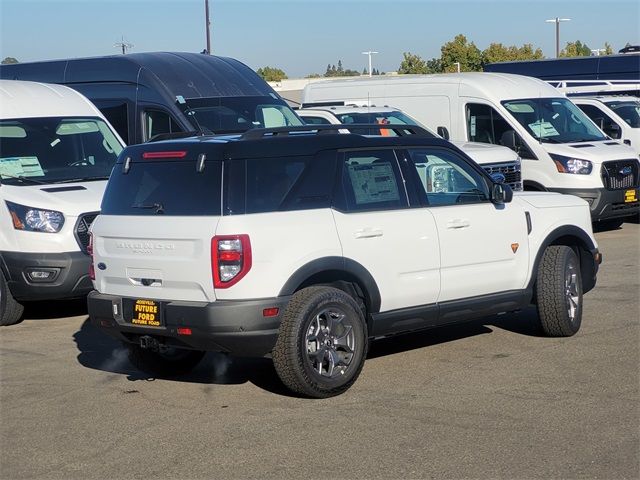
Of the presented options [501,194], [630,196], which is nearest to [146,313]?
[501,194]

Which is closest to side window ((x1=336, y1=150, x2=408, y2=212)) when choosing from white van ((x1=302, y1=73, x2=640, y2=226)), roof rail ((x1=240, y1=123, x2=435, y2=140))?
roof rail ((x1=240, y1=123, x2=435, y2=140))

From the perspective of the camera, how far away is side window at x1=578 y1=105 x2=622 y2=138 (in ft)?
65.7

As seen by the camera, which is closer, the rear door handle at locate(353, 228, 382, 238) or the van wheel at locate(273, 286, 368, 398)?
the van wheel at locate(273, 286, 368, 398)

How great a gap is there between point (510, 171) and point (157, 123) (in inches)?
200

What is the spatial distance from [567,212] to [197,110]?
21.5 ft

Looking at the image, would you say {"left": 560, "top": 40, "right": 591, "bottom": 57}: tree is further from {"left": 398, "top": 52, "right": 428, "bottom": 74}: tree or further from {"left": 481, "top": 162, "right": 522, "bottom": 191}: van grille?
{"left": 481, "top": 162, "right": 522, "bottom": 191}: van grille

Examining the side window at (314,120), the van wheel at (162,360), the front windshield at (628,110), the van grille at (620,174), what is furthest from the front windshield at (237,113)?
the front windshield at (628,110)

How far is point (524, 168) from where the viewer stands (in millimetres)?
16625

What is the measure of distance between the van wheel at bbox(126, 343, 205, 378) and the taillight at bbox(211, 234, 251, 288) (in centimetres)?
139

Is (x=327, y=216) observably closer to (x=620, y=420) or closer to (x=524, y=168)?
(x=620, y=420)

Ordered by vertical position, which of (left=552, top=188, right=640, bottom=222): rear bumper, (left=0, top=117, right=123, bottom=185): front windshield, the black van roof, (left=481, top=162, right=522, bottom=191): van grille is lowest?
(left=552, top=188, right=640, bottom=222): rear bumper

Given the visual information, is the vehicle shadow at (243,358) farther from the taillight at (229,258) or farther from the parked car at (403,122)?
the parked car at (403,122)

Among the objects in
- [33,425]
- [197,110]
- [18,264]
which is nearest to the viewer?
[33,425]

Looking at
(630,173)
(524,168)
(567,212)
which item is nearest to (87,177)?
(567,212)
